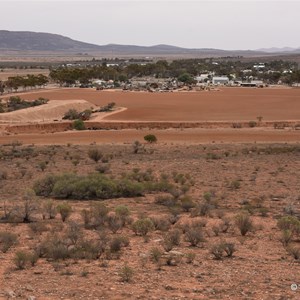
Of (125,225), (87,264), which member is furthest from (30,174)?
(87,264)

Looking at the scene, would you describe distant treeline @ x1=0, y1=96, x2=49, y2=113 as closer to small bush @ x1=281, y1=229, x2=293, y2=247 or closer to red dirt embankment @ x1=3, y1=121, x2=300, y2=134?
red dirt embankment @ x1=3, y1=121, x2=300, y2=134

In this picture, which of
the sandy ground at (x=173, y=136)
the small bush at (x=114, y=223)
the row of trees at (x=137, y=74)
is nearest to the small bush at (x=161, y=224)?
the small bush at (x=114, y=223)

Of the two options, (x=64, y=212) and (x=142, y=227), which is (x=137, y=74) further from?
(x=142, y=227)

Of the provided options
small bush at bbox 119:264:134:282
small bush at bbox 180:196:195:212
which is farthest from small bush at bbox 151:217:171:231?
small bush at bbox 119:264:134:282

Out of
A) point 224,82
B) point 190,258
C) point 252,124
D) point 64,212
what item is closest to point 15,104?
point 252,124

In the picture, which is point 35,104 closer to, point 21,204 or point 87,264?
point 21,204

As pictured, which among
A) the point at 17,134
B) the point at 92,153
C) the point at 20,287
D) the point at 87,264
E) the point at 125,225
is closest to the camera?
the point at 20,287
